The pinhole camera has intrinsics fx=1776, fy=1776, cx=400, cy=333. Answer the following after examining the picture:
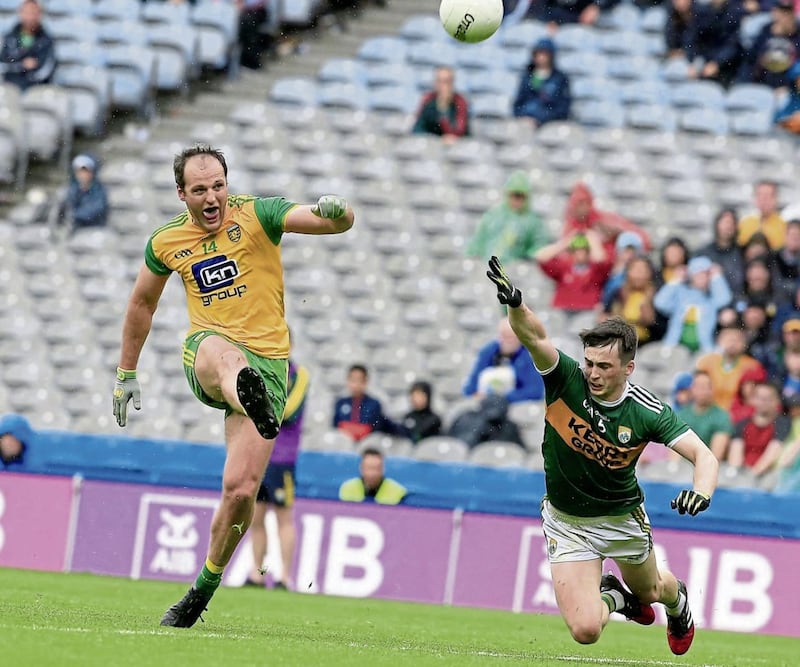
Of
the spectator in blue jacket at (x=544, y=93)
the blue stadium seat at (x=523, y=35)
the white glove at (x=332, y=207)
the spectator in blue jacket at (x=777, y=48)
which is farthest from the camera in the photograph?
the blue stadium seat at (x=523, y=35)

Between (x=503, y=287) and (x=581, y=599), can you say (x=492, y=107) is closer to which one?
(x=581, y=599)

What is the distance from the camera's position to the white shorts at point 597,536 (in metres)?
9.33

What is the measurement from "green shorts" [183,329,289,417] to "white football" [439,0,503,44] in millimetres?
3267

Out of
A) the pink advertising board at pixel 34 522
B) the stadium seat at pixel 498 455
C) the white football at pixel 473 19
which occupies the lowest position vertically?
the pink advertising board at pixel 34 522

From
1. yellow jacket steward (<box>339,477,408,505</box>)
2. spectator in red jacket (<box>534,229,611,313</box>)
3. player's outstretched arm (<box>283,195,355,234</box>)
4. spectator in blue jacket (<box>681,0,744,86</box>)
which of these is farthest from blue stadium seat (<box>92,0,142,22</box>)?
player's outstretched arm (<box>283,195,355,234</box>)

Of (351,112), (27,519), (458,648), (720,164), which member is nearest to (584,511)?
(458,648)

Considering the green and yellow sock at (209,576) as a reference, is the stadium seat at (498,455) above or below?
below

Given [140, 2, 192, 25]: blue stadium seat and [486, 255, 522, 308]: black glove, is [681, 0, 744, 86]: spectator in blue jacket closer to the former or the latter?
[140, 2, 192, 25]: blue stadium seat

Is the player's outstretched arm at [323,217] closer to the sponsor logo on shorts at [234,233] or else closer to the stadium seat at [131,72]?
the sponsor logo on shorts at [234,233]

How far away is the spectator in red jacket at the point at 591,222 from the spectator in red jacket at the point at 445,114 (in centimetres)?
→ 211

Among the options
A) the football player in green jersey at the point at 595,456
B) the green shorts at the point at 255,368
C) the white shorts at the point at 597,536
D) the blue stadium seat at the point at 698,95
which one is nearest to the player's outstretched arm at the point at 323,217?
the green shorts at the point at 255,368

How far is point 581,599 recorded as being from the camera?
916 centimetres

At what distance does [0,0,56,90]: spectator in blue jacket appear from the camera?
20.7 m

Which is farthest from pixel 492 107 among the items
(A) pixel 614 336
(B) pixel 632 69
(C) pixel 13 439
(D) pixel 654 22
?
(A) pixel 614 336
